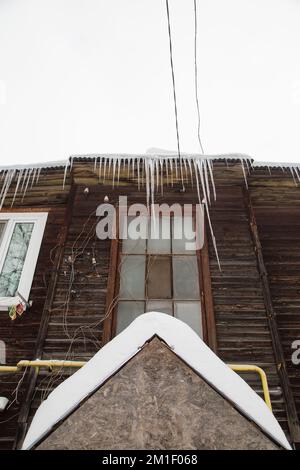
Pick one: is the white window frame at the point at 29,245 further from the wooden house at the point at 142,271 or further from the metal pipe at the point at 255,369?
the metal pipe at the point at 255,369

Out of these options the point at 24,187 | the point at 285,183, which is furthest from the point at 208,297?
the point at 24,187

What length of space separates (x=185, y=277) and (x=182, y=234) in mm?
775

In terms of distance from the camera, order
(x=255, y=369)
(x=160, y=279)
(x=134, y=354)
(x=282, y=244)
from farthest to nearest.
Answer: (x=282, y=244)
(x=160, y=279)
(x=255, y=369)
(x=134, y=354)

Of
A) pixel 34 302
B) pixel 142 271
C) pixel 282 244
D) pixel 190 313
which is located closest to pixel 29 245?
pixel 34 302

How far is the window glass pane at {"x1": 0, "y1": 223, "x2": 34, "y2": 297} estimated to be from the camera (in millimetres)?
4680

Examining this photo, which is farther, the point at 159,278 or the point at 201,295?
the point at 159,278

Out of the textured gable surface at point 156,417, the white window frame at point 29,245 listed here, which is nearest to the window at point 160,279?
the white window frame at point 29,245

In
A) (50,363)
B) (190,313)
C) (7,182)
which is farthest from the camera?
(7,182)

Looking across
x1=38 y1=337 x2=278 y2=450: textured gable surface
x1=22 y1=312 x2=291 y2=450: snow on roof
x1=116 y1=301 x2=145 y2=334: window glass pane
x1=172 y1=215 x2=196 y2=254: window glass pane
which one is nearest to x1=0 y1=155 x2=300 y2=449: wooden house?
x1=116 y1=301 x2=145 y2=334: window glass pane

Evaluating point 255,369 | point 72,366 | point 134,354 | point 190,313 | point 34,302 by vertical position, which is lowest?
point 134,354

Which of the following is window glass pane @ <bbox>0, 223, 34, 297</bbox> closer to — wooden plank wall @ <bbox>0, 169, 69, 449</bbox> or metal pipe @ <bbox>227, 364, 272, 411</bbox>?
wooden plank wall @ <bbox>0, 169, 69, 449</bbox>

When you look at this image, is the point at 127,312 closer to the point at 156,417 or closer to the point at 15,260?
the point at 15,260

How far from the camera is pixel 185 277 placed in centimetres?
443

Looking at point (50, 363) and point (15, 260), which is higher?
point (15, 260)
